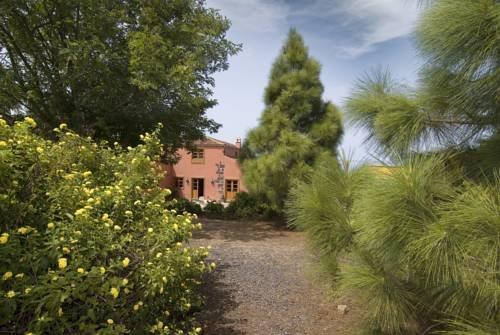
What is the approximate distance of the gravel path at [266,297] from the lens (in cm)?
341

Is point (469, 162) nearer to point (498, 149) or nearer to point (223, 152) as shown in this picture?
point (498, 149)

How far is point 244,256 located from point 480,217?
5.08 m

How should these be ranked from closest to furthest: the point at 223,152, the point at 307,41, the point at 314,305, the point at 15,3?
1. the point at 314,305
2. the point at 15,3
3. the point at 307,41
4. the point at 223,152

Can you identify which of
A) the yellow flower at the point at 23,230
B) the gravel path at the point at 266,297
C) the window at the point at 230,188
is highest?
the window at the point at 230,188

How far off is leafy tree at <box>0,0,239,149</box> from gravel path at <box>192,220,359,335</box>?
10.6ft

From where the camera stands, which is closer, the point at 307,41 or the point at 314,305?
the point at 314,305

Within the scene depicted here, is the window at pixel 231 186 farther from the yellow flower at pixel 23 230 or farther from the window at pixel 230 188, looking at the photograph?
the yellow flower at pixel 23 230

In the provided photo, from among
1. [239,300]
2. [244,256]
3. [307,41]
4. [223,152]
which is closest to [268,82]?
[307,41]

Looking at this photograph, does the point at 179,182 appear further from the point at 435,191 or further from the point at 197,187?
the point at 435,191

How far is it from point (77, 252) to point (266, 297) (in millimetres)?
2963

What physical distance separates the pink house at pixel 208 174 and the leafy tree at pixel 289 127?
453 inches

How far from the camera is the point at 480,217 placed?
1244mm

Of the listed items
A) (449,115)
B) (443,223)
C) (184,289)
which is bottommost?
(184,289)

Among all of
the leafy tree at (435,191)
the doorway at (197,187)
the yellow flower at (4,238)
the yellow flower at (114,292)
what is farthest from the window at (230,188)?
the yellow flower at (4,238)
